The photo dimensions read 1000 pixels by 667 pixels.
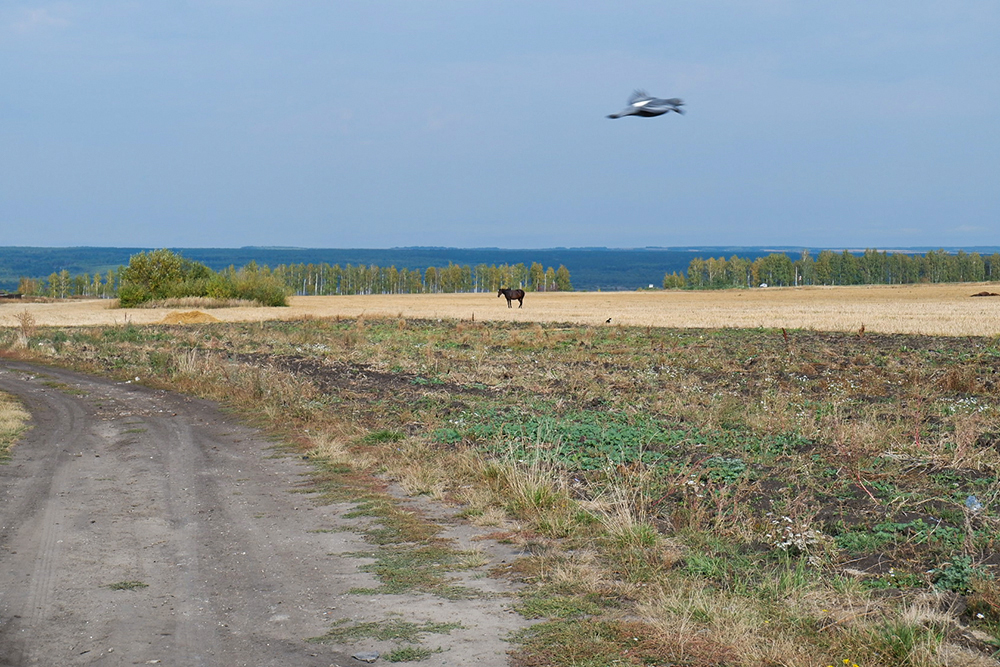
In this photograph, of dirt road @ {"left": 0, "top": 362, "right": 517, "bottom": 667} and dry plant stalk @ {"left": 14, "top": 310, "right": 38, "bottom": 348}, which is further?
dry plant stalk @ {"left": 14, "top": 310, "right": 38, "bottom": 348}

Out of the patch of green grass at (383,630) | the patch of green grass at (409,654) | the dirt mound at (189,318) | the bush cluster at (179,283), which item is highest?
the bush cluster at (179,283)

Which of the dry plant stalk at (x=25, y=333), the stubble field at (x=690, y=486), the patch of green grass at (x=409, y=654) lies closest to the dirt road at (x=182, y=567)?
the patch of green grass at (x=409, y=654)

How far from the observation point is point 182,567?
822 cm

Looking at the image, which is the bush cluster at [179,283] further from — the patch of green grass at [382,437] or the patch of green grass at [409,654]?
the patch of green grass at [409,654]

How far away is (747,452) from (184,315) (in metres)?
56.5

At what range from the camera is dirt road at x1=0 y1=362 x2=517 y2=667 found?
249 inches

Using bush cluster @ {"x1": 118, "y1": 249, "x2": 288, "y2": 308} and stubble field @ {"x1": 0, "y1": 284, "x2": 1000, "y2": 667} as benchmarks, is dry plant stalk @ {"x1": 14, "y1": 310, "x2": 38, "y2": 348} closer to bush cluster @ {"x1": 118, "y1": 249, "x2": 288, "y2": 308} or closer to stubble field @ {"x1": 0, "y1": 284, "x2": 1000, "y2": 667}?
stubble field @ {"x1": 0, "y1": 284, "x2": 1000, "y2": 667}

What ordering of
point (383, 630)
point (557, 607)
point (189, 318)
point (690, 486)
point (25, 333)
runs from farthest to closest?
point (189, 318) < point (25, 333) < point (690, 486) < point (557, 607) < point (383, 630)

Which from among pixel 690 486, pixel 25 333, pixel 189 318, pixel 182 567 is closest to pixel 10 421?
pixel 182 567

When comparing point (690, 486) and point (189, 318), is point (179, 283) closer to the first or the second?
point (189, 318)

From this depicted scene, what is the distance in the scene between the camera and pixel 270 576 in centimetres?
793

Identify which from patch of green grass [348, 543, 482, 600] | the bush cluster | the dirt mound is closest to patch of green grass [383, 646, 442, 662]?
patch of green grass [348, 543, 482, 600]

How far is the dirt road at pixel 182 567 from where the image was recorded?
633cm

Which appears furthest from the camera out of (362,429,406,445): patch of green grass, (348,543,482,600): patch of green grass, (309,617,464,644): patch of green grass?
(362,429,406,445): patch of green grass
